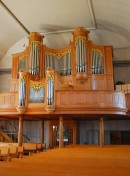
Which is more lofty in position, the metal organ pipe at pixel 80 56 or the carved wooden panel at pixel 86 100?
the metal organ pipe at pixel 80 56

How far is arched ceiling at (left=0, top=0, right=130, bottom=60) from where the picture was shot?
1175 centimetres

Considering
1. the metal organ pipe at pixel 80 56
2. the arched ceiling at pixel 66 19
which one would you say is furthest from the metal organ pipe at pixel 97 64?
the arched ceiling at pixel 66 19

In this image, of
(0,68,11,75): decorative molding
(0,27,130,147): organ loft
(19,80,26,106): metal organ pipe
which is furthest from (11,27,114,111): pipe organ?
(0,68,11,75): decorative molding

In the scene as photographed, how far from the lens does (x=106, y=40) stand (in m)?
14.5

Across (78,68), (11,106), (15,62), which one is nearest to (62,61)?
(78,68)

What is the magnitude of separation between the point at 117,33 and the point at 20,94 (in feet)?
24.7

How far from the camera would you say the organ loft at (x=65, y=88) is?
10.5 meters

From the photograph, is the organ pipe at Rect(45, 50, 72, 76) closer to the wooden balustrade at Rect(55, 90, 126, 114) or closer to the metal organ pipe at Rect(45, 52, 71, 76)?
the metal organ pipe at Rect(45, 52, 71, 76)

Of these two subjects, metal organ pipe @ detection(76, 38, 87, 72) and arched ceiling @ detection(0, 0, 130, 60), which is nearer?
arched ceiling @ detection(0, 0, 130, 60)

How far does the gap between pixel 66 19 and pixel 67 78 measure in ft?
12.0

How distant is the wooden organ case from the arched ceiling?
1.14 m

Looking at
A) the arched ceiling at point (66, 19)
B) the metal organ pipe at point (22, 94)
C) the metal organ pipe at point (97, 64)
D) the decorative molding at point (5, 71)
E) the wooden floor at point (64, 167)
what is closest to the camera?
the wooden floor at point (64, 167)

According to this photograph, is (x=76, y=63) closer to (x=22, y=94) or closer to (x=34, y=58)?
(x=34, y=58)

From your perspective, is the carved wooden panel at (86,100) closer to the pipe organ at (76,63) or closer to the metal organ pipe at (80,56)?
the pipe organ at (76,63)
